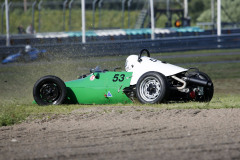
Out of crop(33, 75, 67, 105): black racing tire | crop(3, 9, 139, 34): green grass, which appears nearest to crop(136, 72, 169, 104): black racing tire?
crop(33, 75, 67, 105): black racing tire

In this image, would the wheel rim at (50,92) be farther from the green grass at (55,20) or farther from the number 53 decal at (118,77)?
the green grass at (55,20)

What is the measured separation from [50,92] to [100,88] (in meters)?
1.05

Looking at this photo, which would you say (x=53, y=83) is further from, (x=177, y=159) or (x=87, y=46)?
(x=87, y=46)

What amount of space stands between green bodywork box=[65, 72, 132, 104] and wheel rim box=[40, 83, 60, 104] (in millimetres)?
293

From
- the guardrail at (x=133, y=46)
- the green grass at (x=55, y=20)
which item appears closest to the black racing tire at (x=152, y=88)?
the guardrail at (x=133, y=46)

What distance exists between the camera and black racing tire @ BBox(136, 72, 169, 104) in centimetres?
932

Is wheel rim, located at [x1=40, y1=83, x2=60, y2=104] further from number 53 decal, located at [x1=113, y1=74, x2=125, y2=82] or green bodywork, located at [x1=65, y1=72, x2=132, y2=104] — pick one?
number 53 decal, located at [x1=113, y1=74, x2=125, y2=82]

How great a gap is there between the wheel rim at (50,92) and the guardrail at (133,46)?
19.6 ft

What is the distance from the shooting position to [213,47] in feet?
64.2

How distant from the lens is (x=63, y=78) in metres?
13.4

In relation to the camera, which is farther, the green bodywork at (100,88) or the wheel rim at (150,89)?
the green bodywork at (100,88)

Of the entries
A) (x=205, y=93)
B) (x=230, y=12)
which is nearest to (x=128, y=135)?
(x=205, y=93)

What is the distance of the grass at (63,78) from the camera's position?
30.9ft

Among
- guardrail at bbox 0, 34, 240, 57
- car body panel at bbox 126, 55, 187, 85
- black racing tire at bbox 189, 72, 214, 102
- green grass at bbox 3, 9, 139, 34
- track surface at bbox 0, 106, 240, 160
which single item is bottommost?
track surface at bbox 0, 106, 240, 160
